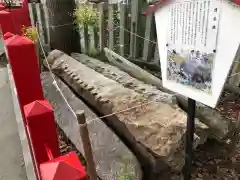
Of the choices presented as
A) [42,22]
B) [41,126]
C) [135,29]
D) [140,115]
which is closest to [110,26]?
[135,29]

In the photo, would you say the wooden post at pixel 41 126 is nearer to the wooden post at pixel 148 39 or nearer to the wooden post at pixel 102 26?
the wooden post at pixel 102 26

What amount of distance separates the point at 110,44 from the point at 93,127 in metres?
2.54

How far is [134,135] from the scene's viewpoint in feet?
6.70

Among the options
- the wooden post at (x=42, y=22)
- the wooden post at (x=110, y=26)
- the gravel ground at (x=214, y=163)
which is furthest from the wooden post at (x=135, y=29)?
A: the gravel ground at (x=214, y=163)

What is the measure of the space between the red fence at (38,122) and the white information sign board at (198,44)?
0.71m

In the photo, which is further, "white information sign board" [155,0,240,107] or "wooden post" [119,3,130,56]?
"wooden post" [119,3,130,56]

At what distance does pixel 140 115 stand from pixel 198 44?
932 millimetres

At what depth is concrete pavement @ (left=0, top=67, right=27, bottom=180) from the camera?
8.38 feet

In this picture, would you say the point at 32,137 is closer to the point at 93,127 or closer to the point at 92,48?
the point at 93,127

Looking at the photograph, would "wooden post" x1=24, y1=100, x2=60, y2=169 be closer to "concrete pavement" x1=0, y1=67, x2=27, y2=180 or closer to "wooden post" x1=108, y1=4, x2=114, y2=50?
"concrete pavement" x1=0, y1=67, x2=27, y2=180

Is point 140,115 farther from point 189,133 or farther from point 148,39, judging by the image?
point 148,39

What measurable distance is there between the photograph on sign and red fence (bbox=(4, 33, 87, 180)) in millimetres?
719

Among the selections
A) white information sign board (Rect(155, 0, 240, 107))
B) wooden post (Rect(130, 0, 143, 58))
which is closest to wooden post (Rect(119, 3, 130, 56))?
wooden post (Rect(130, 0, 143, 58))

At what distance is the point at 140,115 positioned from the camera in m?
2.11
